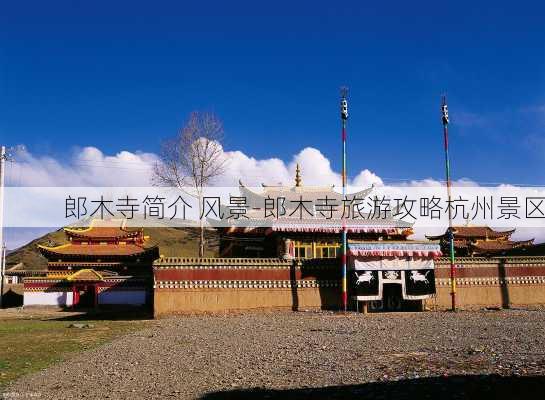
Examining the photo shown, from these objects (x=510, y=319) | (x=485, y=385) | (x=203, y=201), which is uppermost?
(x=203, y=201)

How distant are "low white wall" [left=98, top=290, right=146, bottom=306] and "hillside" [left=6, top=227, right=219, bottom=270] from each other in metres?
32.0

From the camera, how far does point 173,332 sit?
60.4ft

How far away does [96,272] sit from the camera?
4069 cm

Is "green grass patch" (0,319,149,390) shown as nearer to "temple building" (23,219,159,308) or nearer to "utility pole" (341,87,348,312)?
"utility pole" (341,87,348,312)

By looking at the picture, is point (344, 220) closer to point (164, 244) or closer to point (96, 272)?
point (96, 272)

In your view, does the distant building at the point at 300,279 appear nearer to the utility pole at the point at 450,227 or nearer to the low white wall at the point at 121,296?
the utility pole at the point at 450,227

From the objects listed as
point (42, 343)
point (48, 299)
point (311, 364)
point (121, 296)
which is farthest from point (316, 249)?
point (48, 299)

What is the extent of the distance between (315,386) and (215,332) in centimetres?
965

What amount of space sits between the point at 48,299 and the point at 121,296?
18.9ft

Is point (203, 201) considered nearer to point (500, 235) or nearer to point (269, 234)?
point (269, 234)

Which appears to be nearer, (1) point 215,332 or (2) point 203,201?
(1) point 215,332

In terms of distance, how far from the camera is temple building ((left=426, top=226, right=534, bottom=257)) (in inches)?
1969

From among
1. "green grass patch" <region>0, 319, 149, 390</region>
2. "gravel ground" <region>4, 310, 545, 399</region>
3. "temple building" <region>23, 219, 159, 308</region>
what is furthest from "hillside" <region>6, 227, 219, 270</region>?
"gravel ground" <region>4, 310, 545, 399</region>

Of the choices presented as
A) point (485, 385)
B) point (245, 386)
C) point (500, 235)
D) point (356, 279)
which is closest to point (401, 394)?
point (485, 385)
